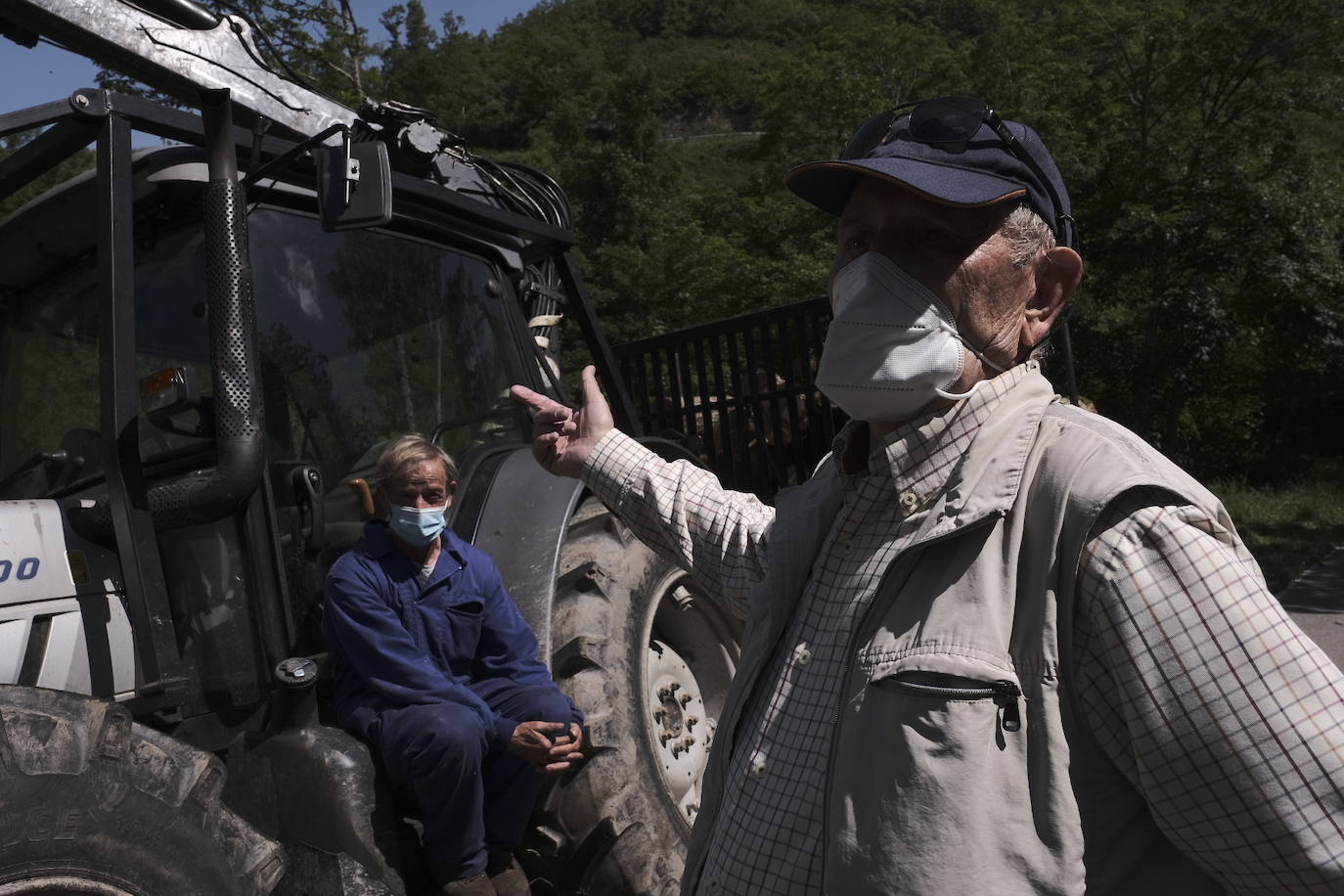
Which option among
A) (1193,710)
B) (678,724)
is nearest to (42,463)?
(678,724)

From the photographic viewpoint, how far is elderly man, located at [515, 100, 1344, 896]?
1.24 meters

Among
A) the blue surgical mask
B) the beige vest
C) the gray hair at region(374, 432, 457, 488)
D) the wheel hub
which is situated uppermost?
the beige vest

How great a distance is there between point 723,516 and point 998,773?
79cm

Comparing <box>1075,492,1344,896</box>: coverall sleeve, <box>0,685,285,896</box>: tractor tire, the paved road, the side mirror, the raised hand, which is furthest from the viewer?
the paved road

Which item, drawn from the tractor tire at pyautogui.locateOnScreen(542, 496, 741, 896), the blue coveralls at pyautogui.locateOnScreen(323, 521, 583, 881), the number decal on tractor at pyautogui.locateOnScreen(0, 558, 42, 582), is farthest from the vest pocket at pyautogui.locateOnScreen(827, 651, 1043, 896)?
the number decal on tractor at pyautogui.locateOnScreen(0, 558, 42, 582)

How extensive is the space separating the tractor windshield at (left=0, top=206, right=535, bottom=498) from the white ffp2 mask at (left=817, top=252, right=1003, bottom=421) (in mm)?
1871

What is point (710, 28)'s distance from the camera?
356ft

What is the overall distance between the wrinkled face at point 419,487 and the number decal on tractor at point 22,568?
3.06 feet

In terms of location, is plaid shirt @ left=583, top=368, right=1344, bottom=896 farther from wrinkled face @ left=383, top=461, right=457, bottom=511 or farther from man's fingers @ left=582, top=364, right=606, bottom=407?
wrinkled face @ left=383, top=461, right=457, bottom=511

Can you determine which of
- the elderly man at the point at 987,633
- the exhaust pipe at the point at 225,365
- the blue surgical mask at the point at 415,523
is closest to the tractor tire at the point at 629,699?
the blue surgical mask at the point at 415,523

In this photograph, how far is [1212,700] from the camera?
1233mm

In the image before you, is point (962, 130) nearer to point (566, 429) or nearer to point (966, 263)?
point (966, 263)

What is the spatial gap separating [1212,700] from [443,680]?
232 centimetres

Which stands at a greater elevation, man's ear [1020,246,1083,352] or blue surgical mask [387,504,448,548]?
man's ear [1020,246,1083,352]
